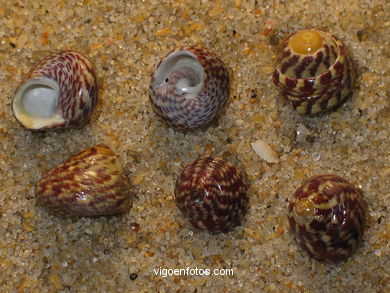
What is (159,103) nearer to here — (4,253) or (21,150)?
(21,150)

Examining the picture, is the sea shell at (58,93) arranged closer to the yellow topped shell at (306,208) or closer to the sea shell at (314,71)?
the sea shell at (314,71)

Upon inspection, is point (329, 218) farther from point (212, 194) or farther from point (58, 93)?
point (58, 93)

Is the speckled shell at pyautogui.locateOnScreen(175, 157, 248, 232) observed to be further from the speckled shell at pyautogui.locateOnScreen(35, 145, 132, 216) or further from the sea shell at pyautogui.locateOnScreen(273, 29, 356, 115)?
the sea shell at pyautogui.locateOnScreen(273, 29, 356, 115)

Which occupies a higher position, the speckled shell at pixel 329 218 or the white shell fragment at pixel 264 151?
the white shell fragment at pixel 264 151

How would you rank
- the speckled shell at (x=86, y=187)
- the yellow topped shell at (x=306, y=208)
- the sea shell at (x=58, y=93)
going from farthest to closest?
the sea shell at (x=58, y=93), the speckled shell at (x=86, y=187), the yellow topped shell at (x=306, y=208)

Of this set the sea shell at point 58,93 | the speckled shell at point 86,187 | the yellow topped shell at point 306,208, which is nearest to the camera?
the yellow topped shell at point 306,208

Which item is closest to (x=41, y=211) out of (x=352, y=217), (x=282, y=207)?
(x=282, y=207)

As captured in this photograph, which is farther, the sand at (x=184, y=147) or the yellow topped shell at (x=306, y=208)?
the sand at (x=184, y=147)

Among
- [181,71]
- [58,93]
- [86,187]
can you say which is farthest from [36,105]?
[181,71]

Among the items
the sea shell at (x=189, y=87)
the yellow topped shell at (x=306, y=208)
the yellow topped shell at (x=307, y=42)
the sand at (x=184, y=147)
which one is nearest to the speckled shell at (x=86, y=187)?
the sand at (x=184, y=147)
